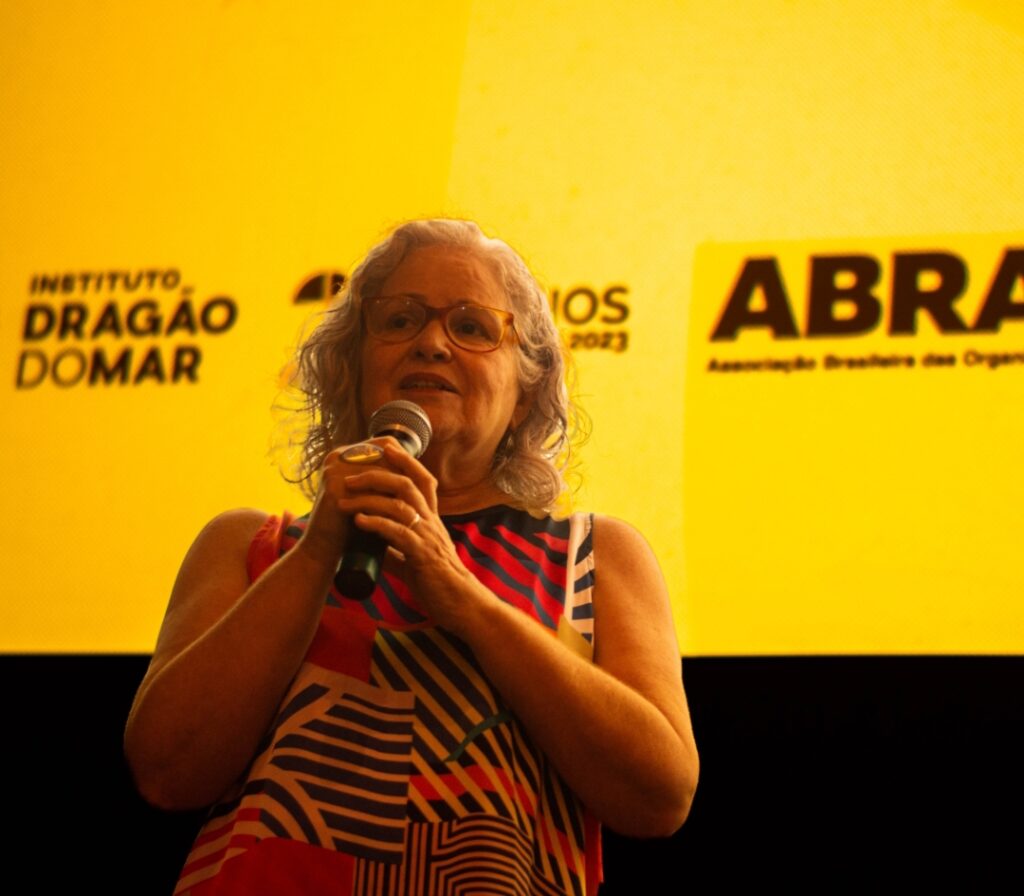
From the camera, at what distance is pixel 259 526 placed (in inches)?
61.2

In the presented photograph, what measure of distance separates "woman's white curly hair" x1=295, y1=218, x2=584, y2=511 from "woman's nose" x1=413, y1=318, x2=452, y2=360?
12cm

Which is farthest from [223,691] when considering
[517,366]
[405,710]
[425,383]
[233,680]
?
[517,366]

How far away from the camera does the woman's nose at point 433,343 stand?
5.12 ft

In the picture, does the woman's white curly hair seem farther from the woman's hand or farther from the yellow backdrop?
the yellow backdrop

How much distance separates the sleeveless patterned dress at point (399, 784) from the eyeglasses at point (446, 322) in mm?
317

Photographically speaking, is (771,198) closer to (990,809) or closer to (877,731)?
(877,731)

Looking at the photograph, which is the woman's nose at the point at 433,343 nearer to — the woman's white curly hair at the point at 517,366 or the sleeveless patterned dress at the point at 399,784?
the woman's white curly hair at the point at 517,366

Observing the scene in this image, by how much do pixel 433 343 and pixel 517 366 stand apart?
0.52 ft

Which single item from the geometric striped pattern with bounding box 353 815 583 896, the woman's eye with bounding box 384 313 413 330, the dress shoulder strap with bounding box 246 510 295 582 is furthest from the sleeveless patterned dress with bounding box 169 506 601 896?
the woman's eye with bounding box 384 313 413 330

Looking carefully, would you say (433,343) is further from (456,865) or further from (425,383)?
(456,865)

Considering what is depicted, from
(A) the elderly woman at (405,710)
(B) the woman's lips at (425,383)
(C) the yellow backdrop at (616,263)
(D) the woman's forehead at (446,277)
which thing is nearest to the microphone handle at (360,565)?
(A) the elderly woman at (405,710)

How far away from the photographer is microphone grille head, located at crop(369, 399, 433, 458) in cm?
144

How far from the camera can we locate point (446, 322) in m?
1.61

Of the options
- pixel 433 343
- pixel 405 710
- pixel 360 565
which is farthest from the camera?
pixel 433 343
